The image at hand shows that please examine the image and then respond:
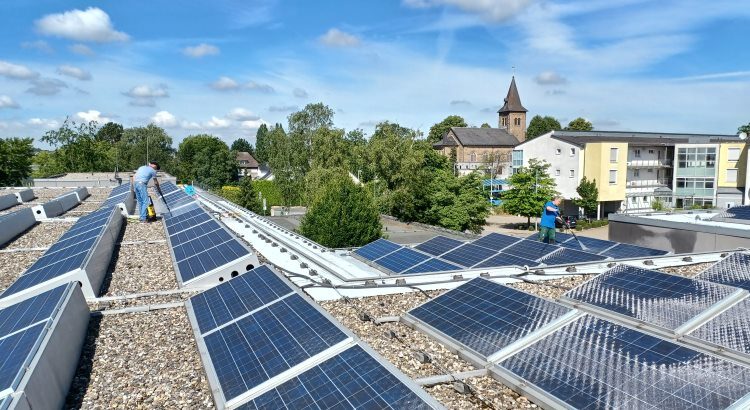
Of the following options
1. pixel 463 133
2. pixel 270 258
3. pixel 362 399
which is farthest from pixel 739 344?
pixel 463 133

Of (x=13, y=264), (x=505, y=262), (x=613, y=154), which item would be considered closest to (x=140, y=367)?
(x=505, y=262)

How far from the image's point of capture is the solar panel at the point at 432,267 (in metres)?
12.3

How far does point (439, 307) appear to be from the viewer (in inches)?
334

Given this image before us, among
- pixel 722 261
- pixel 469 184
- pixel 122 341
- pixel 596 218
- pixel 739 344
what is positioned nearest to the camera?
pixel 739 344

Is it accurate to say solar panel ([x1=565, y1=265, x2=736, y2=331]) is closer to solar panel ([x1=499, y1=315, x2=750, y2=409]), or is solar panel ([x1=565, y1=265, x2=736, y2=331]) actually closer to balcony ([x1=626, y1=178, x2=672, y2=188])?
solar panel ([x1=499, y1=315, x2=750, y2=409])

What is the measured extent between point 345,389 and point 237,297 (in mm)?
4196

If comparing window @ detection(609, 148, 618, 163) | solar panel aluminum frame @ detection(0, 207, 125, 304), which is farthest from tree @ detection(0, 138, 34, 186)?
window @ detection(609, 148, 618, 163)

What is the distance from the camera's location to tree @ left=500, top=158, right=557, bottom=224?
53.4 meters

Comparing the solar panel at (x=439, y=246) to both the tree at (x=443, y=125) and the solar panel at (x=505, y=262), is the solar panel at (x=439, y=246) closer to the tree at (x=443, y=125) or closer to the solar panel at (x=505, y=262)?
the solar panel at (x=505, y=262)

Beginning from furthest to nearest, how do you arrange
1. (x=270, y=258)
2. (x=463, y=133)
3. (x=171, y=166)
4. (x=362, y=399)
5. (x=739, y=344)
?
(x=171, y=166) → (x=463, y=133) → (x=270, y=258) → (x=739, y=344) → (x=362, y=399)

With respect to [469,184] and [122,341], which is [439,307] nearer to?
[122,341]

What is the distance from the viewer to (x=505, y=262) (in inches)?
531

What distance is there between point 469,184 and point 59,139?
218 feet

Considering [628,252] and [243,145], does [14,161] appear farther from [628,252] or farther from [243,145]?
[243,145]
